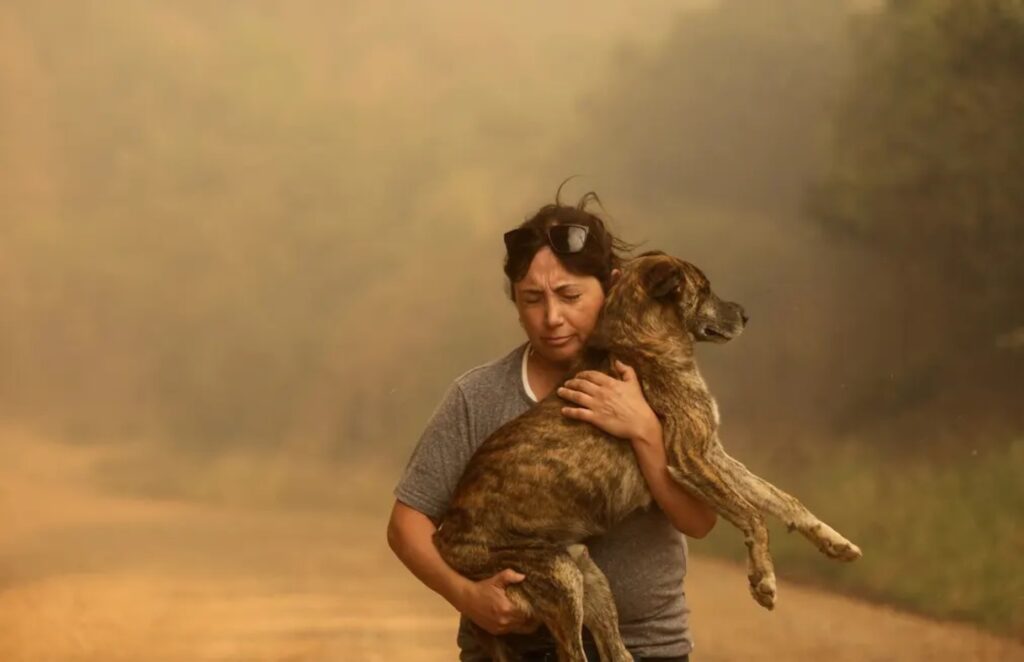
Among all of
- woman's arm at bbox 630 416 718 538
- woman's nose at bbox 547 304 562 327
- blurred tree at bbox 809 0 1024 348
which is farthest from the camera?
blurred tree at bbox 809 0 1024 348

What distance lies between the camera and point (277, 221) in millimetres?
5871

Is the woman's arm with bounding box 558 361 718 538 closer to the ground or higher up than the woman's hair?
closer to the ground

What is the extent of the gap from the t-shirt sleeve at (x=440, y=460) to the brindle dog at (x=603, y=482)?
61mm

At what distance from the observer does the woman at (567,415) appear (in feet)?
8.32

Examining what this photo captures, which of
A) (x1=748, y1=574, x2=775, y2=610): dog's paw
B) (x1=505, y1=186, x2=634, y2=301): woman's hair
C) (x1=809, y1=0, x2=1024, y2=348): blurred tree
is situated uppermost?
(x1=809, y1=0, x2=1024, y2=348): blurred tree

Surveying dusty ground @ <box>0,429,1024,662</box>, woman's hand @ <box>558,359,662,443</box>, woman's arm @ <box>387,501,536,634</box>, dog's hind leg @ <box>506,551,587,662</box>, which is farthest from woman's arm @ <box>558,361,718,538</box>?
dusty ground @ <box>0,429,1024,662</box>

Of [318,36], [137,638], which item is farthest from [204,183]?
[137,638]

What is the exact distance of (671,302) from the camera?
269 cm

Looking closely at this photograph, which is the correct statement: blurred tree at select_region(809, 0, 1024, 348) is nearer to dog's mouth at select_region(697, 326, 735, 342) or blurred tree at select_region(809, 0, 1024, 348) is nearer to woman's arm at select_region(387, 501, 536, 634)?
dog's mouth at select_region(697, 326, 735, 342)

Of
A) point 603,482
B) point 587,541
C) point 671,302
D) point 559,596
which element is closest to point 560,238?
point 671,302

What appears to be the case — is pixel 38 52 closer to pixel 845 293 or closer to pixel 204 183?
pixel 204 183

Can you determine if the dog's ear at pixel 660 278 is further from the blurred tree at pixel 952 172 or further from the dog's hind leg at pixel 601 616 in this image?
the blurred tree at pixel 952 172

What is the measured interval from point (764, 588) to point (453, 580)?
24.6 inches

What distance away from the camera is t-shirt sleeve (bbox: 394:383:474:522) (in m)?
→ 2.70
